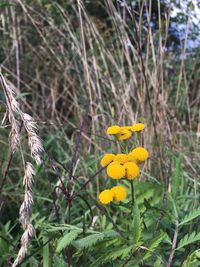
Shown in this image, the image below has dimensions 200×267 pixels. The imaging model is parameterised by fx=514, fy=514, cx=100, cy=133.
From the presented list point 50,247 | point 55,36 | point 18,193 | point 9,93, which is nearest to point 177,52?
point 55,36

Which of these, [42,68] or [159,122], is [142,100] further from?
[42,68]

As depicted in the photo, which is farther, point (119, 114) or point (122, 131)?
point (119, 114)

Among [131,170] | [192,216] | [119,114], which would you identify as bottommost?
[119,114]

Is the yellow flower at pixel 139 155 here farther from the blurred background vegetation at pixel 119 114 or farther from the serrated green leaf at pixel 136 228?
the blurred background vegetation at pixel 119 114

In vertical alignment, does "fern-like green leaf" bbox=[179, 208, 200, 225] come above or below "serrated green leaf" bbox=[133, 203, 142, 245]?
below

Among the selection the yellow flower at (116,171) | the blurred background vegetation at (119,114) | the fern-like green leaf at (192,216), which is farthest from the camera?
the blurred background vegetation at (119,114)

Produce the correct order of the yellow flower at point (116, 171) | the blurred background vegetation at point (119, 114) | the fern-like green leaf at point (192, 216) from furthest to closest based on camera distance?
the blurred background vegetation at point (119, 114)
the fern-like green leaf at point (192, 216)
the yellow flower at point (116, 171)

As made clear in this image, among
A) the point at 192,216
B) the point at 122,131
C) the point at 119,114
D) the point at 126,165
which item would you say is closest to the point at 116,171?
the point at 126,165

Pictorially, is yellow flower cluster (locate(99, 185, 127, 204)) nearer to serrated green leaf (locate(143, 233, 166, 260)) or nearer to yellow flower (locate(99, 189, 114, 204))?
yellow flower (locate(99, 189, 114, 204))

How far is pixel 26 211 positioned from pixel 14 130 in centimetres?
16

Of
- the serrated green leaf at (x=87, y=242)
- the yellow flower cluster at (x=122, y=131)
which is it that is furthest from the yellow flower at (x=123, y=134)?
the serrated green leaf at (x=87, y=242)

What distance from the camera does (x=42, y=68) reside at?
3.45m

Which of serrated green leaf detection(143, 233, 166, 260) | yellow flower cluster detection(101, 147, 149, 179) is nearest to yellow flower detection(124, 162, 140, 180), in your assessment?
yellow flower cluster detection(101, 147, 149, 179)

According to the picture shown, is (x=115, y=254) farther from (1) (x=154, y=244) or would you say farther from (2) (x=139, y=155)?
(2) (x=139, y=155)
